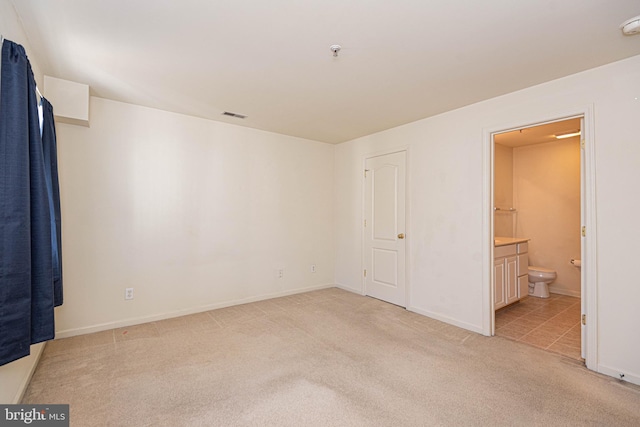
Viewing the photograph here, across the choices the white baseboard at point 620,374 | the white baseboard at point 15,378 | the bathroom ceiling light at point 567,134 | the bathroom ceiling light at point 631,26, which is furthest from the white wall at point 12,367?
the bathroom ceiling light at point 567,134

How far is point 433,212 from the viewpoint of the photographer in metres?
3.72

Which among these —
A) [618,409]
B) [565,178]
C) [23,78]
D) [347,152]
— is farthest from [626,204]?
[23,78]

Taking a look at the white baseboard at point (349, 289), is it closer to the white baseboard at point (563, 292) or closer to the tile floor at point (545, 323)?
the tile floor at point (545, 323)

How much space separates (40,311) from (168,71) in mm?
2033

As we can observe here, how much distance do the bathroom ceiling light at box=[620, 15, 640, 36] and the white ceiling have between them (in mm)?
33

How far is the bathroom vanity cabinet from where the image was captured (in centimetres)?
365

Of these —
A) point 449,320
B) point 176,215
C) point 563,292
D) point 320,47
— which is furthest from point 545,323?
point 176,215

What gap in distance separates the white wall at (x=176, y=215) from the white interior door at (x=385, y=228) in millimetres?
922

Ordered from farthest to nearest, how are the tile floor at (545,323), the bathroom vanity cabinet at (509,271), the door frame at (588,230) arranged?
the bathroom vanity cabinet at (509,271) → the tile floor at (545,323) → the door frame at (588,230)

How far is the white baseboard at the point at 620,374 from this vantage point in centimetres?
227

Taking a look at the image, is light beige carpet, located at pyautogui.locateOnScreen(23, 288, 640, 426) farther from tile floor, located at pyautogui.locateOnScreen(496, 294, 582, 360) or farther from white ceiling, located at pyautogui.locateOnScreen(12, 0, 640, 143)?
white ceiling, located at pyautogui.locateOnScreen(12, 0, 640, 143)

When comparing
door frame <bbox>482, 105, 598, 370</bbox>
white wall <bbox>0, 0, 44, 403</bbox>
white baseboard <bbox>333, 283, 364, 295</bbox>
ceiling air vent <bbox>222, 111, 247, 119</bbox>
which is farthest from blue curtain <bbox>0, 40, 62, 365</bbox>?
door frame <bbox>482, 105, 598, 370</bbox>

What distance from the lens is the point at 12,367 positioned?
1863 millimetres

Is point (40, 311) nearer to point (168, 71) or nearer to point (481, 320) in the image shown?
point (168, 71)
